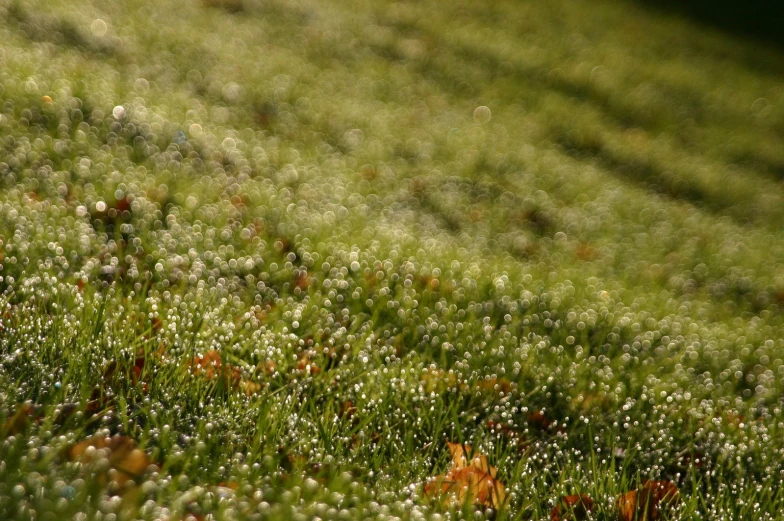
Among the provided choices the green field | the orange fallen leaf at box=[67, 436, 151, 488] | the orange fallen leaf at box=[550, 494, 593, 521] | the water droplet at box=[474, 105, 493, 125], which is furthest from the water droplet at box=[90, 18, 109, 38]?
the orange fallen leaf at box=[550, 494, 593, 521]

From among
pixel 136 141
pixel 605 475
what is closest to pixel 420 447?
pixel 605 475

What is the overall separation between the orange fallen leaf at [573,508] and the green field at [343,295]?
0.4 inches

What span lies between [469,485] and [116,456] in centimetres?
79

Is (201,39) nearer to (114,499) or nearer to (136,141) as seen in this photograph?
(136,141)

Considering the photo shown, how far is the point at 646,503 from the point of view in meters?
1.77

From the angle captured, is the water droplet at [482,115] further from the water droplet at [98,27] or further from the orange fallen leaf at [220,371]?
the orange fallen leaf at [220,371]


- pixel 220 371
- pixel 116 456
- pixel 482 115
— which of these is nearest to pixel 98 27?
pixel 482 115

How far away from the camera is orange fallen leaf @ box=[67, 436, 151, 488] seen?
137cm

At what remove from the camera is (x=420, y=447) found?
2002mm

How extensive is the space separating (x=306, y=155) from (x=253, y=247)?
1828 millimetres

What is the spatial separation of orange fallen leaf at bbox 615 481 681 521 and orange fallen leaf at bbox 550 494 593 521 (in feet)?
0.25

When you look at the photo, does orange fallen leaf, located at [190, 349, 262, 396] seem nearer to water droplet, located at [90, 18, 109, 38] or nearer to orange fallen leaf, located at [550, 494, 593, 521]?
orange fallen leaf, located at [550, 494, 593, 521]

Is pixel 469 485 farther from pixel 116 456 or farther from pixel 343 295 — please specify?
pixel 343 295

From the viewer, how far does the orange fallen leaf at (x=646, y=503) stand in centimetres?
178
